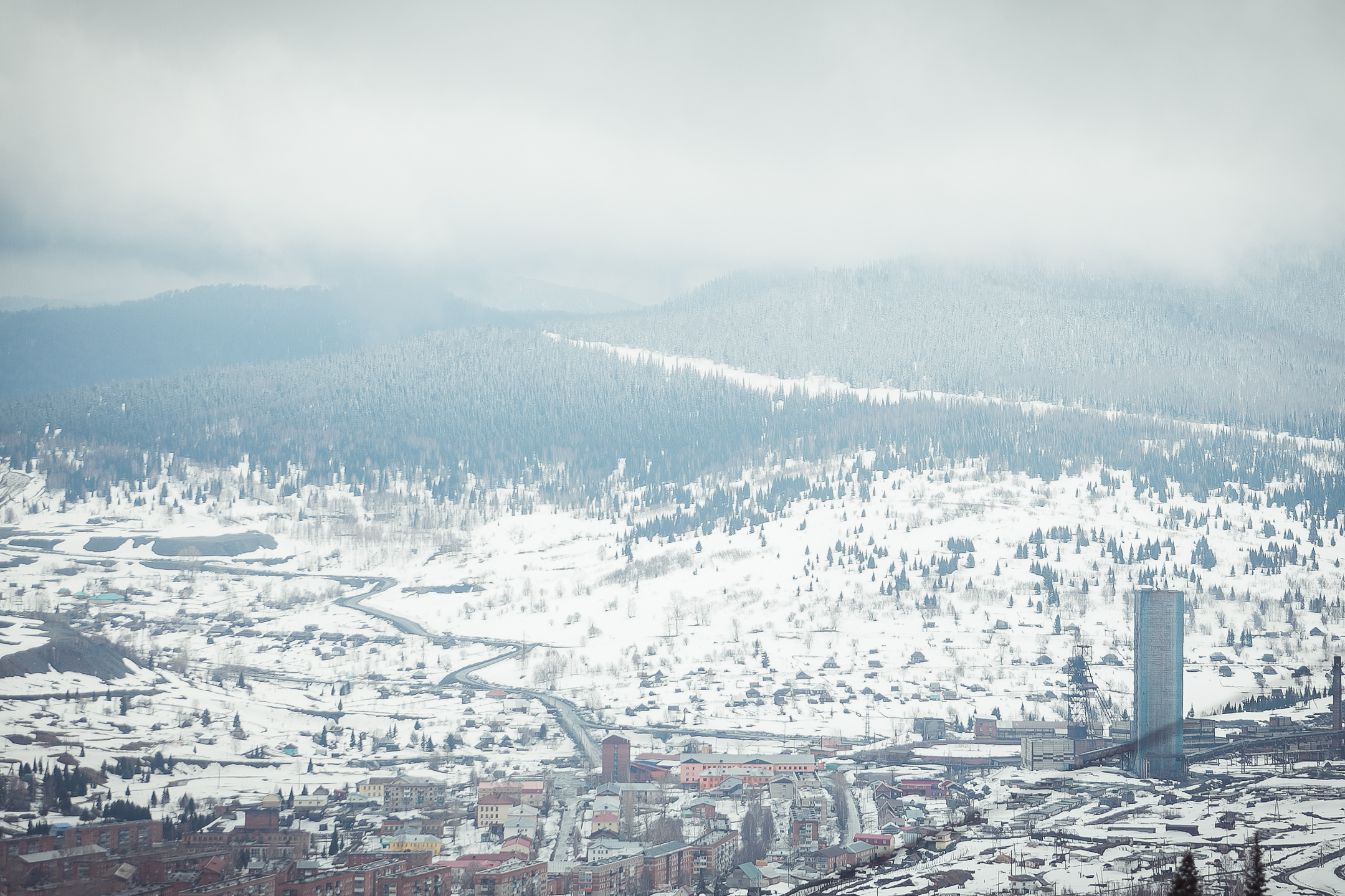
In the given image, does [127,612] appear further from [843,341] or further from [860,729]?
[843,341]

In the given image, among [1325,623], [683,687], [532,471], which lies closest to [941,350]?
[532,471]

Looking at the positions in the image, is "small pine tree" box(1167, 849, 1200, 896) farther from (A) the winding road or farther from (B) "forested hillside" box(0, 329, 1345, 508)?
(B) "forested hillside" box(0, 329, 1345, 508)

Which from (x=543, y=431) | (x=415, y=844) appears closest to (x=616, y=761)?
(x=415, y=844)

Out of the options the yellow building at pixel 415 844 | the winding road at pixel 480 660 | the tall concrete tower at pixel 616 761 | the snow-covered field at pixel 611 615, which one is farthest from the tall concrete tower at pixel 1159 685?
the yellow building at pixel 415 844

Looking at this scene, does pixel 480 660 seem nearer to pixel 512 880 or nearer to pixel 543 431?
pixel 512 880

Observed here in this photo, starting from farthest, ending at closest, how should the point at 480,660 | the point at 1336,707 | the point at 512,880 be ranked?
the point at 480,660, the point at 1336,707, the point at 512,880

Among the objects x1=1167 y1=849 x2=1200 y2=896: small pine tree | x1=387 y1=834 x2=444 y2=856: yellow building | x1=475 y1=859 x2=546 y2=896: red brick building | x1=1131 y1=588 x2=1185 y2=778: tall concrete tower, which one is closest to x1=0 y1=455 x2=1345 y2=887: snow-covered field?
x1=1131 y1=588 x2=1185 y2=778: tall concrete tower
